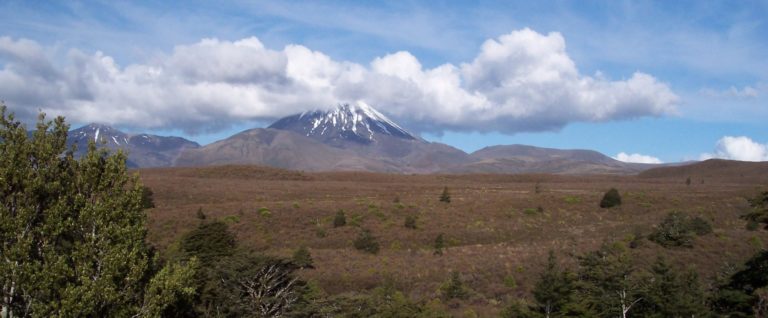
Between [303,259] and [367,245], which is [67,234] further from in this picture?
[367,245]

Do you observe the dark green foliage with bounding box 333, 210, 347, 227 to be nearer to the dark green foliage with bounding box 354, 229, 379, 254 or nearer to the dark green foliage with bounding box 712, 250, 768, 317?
the dark green foliage with bounding box 354, 229, 379, 254

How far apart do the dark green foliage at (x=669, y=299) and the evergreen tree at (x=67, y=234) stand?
16.0 m

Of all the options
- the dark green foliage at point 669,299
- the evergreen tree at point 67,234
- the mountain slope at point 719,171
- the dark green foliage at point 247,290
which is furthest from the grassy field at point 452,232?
the mountain slope at point 719,171

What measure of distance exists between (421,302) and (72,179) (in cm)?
1532

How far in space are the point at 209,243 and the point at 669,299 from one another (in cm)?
1896

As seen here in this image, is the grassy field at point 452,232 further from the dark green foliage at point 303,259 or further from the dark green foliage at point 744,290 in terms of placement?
the dark green foliage at point 744,290

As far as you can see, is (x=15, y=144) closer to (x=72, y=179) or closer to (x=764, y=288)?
(x=72, y=179)

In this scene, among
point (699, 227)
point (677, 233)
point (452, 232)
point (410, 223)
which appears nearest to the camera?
point (677, 233)

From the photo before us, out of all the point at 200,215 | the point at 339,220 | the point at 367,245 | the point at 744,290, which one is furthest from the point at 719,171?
the point at 744,290

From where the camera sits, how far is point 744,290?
1745 centimetres

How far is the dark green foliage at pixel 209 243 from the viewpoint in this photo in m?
22.9

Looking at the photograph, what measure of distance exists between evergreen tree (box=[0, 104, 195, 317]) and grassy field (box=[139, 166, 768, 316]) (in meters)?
16.3

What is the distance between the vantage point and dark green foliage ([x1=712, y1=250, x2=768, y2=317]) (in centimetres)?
1455

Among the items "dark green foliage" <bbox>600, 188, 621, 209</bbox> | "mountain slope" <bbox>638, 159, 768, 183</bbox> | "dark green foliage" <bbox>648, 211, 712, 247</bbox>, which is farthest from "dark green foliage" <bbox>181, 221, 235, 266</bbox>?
"mountain slope" <bbox>638, 159, 768, 183</bbox>
